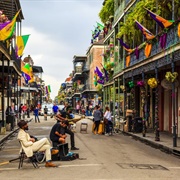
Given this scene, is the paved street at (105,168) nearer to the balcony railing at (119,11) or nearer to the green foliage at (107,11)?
the balcony railing at (119,11)

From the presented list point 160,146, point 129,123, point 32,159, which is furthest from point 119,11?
point 32,159

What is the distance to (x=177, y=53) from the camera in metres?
14.9

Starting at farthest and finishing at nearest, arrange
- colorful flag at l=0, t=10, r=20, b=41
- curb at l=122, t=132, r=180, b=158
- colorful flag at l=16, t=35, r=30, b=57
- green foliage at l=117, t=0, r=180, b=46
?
colorful flag at l=16, t=35, r=30, b=57
green foliage at l=117, t=0, r=180, b=46
colorful flag at l=0, t=10, r=20, b=41
curb at l=122, t=132, r=180, b=158

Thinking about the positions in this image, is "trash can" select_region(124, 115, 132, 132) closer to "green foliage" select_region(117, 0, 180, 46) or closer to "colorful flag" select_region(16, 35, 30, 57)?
"green foliage" select_region(117, 0, 180, 46)

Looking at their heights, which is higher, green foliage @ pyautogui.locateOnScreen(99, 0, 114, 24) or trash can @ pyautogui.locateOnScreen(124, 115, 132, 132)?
green foliage @ pyautogui.locateOnScreen(99, 0, 114, 24)

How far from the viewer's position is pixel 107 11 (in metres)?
35.0

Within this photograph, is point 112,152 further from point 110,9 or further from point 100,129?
point 110,9

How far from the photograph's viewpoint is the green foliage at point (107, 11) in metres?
34.3

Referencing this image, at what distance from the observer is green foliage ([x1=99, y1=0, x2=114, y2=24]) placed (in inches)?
1350

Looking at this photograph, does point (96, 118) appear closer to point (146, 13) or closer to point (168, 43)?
point (146, 13)

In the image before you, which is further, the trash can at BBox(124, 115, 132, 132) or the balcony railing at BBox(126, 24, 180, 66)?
the trash can at BBox(124, 115, 132, 132)

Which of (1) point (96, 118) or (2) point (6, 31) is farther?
(1) point (96, 118)

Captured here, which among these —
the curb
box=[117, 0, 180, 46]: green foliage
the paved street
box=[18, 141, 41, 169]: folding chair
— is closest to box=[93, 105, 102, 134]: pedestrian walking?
the curb

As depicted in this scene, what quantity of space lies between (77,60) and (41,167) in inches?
2688
